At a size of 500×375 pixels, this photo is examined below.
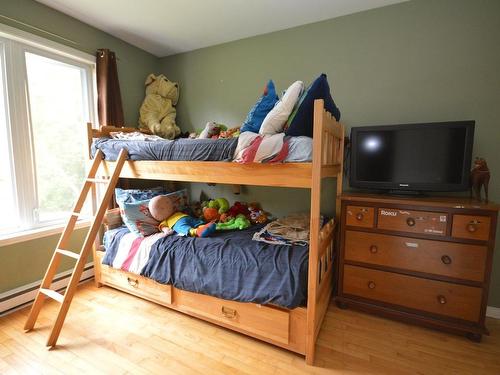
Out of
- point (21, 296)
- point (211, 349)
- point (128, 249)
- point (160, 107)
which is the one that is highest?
point (160, 107)

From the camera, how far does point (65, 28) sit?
2217mm

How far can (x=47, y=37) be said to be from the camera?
Result: 6.89 feet

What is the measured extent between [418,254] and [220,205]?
1777mm

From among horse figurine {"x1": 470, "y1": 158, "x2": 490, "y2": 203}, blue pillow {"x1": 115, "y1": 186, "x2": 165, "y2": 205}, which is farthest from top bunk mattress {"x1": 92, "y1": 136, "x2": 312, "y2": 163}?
horse figurine {"x1": 470, "y1": 158, "x2": 490, "y2": 203}

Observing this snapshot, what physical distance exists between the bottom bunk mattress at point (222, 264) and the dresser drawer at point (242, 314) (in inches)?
3.3

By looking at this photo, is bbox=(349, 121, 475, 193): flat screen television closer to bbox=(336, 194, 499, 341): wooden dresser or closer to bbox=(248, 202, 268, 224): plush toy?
bbox=(336, 194, 499, 341): wooden dresser

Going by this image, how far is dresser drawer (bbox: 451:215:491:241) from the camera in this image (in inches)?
61.2

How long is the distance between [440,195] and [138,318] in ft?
8.49

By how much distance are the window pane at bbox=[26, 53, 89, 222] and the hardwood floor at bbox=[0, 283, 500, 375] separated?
1.01 meters

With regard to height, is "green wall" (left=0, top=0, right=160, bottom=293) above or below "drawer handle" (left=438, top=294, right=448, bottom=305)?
above

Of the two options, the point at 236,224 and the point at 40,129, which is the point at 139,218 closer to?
the point at 236,224

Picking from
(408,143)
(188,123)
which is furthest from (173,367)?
(188,123)

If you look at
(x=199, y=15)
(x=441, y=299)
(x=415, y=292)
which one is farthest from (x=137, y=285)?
(x=199, y=15)

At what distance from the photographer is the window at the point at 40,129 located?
198 centimetres
